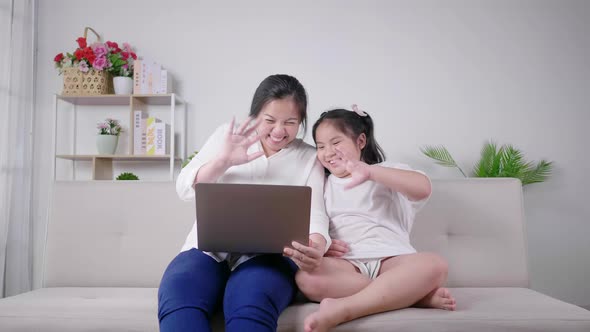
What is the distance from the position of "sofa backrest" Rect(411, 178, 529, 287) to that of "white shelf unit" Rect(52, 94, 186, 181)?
2009 mm

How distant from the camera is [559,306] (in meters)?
1.32

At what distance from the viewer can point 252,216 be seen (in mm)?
1149

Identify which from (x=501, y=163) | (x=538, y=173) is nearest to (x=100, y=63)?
(x=501, y=163)

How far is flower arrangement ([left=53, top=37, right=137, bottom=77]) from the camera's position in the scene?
3.12 meters

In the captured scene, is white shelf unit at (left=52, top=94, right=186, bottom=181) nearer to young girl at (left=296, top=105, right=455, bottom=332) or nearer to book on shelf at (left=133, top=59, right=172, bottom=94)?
book on shelf at (left=133, top=59, right=172, bottom=94)

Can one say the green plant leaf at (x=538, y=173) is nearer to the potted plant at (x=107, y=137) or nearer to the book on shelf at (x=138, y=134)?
the book on shelf at (x=138, y=134)

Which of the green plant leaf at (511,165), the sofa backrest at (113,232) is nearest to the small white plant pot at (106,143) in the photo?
the sofa backrest at (113,232)

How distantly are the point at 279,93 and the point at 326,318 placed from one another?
733mm

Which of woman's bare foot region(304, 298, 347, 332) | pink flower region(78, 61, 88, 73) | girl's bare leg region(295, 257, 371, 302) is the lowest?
woman's bare foot region(304, 298, 347, 332)

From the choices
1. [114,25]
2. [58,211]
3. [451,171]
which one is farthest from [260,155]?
[114,25]

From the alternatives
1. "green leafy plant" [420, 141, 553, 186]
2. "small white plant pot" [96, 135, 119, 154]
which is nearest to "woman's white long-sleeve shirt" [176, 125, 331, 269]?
"green leafy plant" [420, 141, 553, 186]

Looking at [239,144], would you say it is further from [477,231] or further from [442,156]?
[442,156]

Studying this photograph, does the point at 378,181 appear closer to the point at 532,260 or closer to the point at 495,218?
the point at 495,218

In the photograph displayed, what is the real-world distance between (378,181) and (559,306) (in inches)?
23.7
